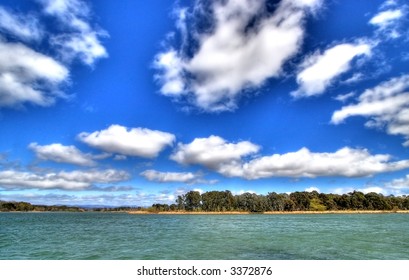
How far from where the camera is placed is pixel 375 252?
2983cm

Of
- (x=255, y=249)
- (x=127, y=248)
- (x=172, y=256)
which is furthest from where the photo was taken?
(x=127, y=248)
